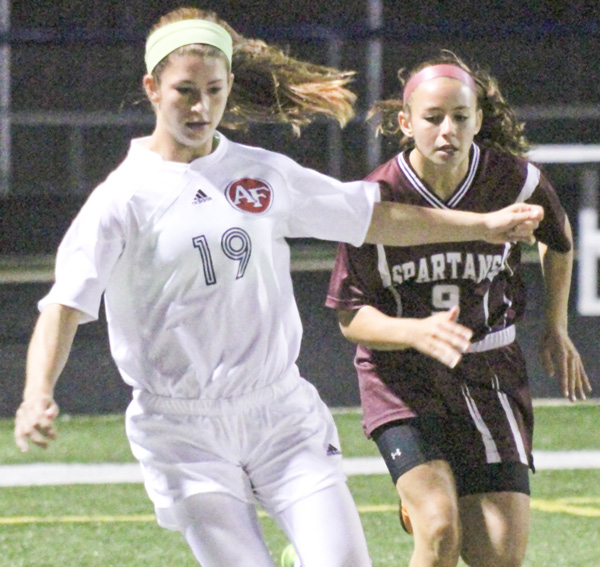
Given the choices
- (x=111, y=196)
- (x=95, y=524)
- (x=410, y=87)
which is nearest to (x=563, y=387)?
(x=410, y=87)

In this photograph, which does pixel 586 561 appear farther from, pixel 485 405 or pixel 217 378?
pixel 217 378

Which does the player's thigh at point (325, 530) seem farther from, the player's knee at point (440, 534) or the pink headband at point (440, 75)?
the pink headband at point (440, 75)

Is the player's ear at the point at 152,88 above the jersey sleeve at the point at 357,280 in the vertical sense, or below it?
above

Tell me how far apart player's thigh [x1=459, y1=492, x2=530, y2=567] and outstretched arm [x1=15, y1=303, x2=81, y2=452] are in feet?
4.48

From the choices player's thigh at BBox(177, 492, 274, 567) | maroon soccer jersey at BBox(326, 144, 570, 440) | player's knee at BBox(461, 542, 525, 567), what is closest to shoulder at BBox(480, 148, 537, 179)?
maroon soccer jersey at BBox(326, 144, 570, 440)

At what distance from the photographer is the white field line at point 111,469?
613 centimetres

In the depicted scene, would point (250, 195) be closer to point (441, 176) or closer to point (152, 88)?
point (152, 88)

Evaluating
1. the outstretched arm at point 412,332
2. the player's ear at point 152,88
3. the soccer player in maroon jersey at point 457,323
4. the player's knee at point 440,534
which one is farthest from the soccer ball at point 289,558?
the player's ear at point 152,88

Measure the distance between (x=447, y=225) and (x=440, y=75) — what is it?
69 cm

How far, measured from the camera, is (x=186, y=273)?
2912 millimetres

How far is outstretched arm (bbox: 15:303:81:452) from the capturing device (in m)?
2.63

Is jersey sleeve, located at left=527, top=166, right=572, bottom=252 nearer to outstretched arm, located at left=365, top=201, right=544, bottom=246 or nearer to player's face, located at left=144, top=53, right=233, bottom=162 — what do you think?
outstretched arm, located at left=365, top=201, right=544, bottom=246

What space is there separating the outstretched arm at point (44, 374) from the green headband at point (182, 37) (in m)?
0.70

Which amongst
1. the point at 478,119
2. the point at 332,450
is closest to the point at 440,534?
the point at 332,450
